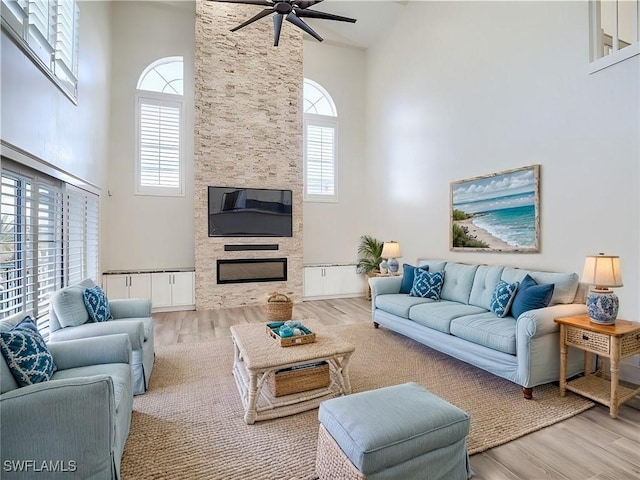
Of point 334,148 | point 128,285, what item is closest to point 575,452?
point 128,285

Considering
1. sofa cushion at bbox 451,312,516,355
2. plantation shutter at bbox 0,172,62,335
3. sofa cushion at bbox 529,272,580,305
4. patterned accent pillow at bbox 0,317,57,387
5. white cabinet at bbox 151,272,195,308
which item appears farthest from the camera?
white cabinet at bbox 151,272,195,308

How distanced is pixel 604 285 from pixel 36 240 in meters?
4.66

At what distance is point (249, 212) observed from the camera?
233 inches

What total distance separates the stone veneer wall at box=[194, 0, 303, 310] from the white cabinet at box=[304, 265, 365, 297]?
298mm

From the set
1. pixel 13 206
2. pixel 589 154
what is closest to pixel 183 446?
pixel 13 206

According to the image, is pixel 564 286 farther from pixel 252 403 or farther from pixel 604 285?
pixel 252 403

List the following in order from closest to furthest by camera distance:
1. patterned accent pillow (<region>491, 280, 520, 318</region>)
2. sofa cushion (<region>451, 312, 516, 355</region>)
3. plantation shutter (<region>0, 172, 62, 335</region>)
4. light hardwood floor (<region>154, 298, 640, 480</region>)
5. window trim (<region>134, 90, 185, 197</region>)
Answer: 1. light hardwood floor (<region>154, 298, 640, 480</region>)
2. plantation shutter (<region>0, 172, 62, 335</region>)
3. sofa cushion (<region>451, 312, 516, 355</region>)
4. patterned accent pillow (<region>491, 280, 520, 318</region>)
5. window trim (<region>134, 90, 185, 197</region>)

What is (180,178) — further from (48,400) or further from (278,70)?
(48,400)

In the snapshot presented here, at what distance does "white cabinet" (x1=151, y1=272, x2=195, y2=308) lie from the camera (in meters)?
5.43

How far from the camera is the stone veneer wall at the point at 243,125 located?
5.64 metres

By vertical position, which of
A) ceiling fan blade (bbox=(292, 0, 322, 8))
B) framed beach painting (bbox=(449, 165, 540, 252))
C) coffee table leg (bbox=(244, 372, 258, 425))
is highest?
ceiling fan blade (bbox=(292, 0, 322, 8))

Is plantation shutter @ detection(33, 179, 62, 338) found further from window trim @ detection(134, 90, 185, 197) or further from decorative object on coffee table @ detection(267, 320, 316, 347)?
window trim @ detection(134, 90, 185, 197)

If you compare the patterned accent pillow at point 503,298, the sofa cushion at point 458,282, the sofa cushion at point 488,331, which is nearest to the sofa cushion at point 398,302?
the sofa cushion at point 458,282

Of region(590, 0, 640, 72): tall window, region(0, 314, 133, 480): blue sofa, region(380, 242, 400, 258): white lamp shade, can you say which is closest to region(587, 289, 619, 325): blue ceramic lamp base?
region(590, 0, 640, 72): tall window
